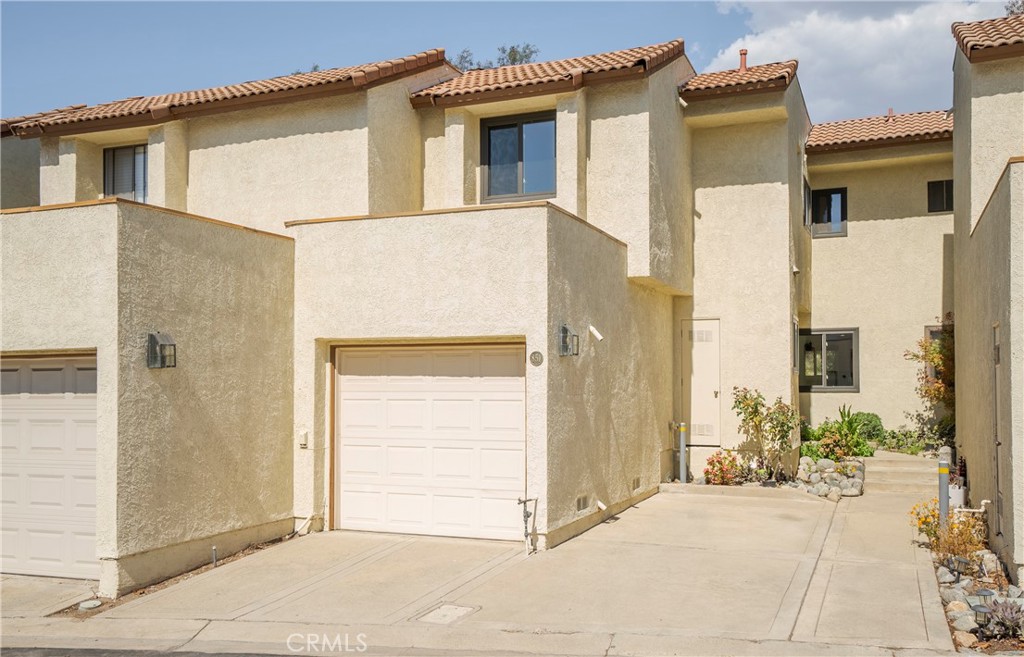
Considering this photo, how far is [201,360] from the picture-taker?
10.8 metres

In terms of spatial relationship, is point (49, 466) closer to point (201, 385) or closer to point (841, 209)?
point (201, 385)

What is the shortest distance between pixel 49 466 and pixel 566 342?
6573mm

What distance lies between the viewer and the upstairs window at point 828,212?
65.3 ft

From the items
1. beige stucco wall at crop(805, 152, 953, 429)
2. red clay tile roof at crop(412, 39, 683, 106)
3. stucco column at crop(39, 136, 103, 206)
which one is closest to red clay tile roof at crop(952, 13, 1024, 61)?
red clay tile roof at crop(412, 39, 683, 106)

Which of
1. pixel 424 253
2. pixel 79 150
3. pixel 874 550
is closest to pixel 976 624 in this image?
pixel 874 550

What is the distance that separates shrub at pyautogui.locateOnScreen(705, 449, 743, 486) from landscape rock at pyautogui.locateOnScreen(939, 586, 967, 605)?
6.81 metres

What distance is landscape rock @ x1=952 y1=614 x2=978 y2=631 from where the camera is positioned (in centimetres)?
759

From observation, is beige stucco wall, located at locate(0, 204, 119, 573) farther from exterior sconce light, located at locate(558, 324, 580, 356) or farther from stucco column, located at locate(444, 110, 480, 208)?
stucco column, located at locate(444, 110, 480, 208)

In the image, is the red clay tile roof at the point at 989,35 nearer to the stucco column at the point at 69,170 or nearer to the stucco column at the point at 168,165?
the stucco column at the point at 168,165

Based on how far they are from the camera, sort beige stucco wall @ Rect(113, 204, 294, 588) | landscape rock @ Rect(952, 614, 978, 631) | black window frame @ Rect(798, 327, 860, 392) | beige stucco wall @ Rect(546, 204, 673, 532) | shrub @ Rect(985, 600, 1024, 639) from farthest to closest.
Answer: black window frame @ Rect(798, 327, 860, 392) → beige stucco wall @ Rect(546, 204, 673, 532) → beige stucco wall @ Rect(113, 204, 294, 588) → landscape rock @ Rect(952, 614, 978, 631) → shrub @ Rect(985, 600, 1024, 639)

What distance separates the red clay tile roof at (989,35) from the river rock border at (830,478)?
281 inches

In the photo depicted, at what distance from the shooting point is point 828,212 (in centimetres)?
2005

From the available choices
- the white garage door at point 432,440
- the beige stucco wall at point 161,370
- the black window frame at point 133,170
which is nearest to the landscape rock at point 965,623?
the white garage door at point 432,440

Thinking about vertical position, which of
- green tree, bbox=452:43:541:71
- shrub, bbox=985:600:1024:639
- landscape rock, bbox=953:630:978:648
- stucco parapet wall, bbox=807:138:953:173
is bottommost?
landscape rock, bbox=953:630:978:648
